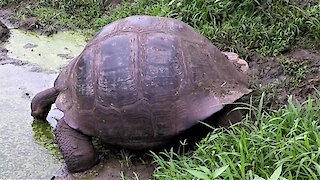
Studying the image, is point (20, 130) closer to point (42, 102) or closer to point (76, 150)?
point (42, 102)

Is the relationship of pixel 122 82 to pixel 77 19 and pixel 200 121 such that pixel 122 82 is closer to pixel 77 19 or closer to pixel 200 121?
pixel 200 121

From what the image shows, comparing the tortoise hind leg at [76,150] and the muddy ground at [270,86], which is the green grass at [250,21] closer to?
the muddy ground at [270,86]

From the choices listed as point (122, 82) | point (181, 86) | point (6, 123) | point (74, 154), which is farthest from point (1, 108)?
point (181, 86)

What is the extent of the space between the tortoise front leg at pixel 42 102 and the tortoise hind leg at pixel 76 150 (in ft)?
1.78

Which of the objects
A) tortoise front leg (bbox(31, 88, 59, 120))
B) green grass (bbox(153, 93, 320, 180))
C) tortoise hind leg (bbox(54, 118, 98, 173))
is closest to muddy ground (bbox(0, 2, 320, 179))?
tortoise hind leg (bbox(54, 118, 98, 173))

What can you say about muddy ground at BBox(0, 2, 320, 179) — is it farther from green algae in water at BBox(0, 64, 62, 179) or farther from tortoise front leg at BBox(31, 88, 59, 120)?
tortoise front leg at BBox(31, 88, 59, 120)

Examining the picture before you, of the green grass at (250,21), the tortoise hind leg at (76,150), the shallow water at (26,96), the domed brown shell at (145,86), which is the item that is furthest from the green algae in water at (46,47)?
the domed brown shell at (145,86)

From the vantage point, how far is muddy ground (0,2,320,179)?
14.6 ft

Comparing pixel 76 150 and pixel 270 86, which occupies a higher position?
pixel 270 86

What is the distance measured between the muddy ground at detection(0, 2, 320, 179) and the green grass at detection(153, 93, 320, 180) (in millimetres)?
485

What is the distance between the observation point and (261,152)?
11.3 feet

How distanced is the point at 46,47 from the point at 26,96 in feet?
4.63

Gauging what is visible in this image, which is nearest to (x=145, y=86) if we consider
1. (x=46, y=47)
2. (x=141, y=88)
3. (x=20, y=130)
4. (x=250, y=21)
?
(x=141, y=88)

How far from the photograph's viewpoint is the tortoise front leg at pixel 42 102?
4996mm
